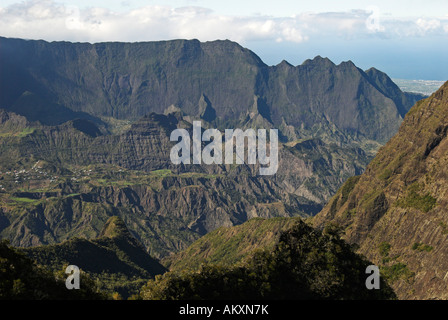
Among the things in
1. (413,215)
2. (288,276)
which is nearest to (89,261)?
(413,215)

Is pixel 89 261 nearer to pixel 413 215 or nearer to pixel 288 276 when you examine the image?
pixel 413 215

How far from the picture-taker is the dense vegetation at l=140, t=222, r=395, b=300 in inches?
3100

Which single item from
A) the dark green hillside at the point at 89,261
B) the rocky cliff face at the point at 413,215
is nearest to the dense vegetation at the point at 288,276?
the rocky cliff face at the point at 413,215

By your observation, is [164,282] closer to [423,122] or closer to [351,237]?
[351,237]

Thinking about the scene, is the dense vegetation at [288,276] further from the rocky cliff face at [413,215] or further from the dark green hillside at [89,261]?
the dark green hillside at [89,261]

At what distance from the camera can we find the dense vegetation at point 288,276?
78750 millimetres

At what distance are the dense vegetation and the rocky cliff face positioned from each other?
37.7 m

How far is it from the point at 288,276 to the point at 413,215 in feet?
283

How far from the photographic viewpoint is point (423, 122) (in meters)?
197

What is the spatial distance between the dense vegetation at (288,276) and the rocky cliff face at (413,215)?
37734 mm

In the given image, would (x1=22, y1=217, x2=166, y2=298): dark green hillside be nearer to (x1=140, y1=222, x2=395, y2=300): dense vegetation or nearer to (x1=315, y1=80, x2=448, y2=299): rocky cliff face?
(x1=315, y1=80, x2=448, y2=299): rocky cliff face
